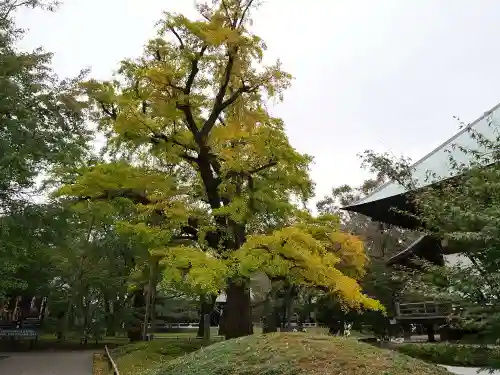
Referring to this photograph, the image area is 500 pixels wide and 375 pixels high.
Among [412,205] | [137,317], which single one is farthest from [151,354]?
[137,317]

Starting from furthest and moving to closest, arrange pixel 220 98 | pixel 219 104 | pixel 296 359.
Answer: pixel 219 104, pixel 220 98, pixel 296 359

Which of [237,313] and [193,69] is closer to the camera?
[193,69]

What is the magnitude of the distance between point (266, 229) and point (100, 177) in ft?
18.9

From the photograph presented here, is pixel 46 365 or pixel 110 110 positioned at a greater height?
pixel 110 110

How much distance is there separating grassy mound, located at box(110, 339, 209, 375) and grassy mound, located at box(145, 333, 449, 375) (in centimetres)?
605

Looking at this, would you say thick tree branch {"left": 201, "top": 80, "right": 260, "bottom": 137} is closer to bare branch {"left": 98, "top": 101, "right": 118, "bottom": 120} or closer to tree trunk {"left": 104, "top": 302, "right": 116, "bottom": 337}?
bare branch {"left": 98, "top": 101, "right": 118, "bottom": 120}

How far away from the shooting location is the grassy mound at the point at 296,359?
270 inches

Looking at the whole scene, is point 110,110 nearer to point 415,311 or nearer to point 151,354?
point 151,354

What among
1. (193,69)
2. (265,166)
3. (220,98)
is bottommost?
(265,166)

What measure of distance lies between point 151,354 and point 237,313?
3.55 m

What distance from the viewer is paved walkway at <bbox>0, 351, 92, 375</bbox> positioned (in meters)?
15.3

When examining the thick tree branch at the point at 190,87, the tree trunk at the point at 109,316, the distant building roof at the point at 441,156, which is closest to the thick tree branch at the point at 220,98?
the thick tree branch at the point at 190,87

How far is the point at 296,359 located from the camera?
23.4ft

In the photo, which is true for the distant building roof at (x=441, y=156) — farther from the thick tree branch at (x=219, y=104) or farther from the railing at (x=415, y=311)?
the railing at (x=415, y=311)
